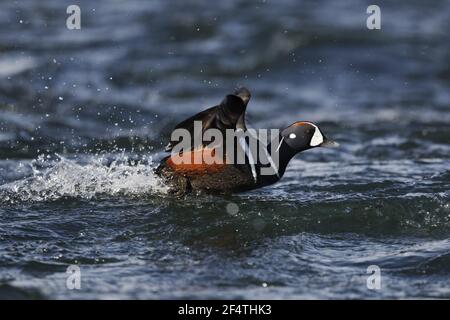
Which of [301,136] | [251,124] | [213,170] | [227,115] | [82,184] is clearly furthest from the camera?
[251,124]

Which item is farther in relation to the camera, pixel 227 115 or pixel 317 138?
pixel 317 138

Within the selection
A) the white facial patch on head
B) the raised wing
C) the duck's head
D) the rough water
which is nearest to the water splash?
the rough water

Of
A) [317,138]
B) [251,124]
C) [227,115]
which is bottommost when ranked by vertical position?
[317,138]

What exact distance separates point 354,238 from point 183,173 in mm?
1559

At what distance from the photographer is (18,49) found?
15336mm

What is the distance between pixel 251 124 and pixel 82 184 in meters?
4.16

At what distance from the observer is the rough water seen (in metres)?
6.74

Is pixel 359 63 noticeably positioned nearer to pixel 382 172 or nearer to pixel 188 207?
pixel 382 172

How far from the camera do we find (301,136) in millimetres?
8281

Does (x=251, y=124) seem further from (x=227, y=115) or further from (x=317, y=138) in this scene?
(x=227, y=115)

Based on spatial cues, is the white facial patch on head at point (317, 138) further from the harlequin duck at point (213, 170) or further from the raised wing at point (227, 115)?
the raised wing at point (227, 115)

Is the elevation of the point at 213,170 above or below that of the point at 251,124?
below

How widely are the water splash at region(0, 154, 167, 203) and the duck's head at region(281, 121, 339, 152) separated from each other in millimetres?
1234

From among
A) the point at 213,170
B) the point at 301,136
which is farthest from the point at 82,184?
the point at 301,136
